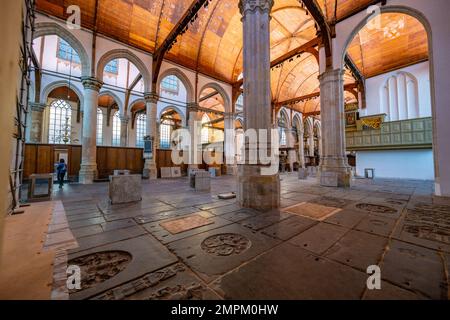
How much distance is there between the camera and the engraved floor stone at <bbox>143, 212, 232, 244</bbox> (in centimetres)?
266

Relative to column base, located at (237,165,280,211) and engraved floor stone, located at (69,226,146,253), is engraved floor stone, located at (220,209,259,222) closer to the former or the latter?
column base, located at (237,165,280,211)

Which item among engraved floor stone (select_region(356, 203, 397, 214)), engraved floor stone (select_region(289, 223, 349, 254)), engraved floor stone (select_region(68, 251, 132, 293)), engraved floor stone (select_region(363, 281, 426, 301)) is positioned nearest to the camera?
engraved floor stone (select_region(363, 281, 426, 301))

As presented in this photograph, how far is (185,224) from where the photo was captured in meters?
3.22

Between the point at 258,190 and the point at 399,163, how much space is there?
14537mm

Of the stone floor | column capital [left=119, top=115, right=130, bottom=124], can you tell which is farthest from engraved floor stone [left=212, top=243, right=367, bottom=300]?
column capital [left=119, top=115, right=130, bottom=124]

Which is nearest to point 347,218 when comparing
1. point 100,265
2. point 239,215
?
point 239,215

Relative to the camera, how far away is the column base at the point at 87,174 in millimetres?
9391

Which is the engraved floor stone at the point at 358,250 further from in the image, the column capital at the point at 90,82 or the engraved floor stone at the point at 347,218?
the column capital at the point at 90,82

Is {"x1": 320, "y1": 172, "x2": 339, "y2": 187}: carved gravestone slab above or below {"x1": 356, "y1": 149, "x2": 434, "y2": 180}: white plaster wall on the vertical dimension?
below

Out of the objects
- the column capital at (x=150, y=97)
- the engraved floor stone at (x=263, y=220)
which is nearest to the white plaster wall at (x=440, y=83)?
the engraved floor stone at (x=263, y=220)

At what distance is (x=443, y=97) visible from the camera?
5750 mm

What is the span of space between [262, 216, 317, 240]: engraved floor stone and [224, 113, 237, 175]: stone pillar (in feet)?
41.1

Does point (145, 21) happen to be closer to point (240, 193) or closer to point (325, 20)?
point (325, 20)
